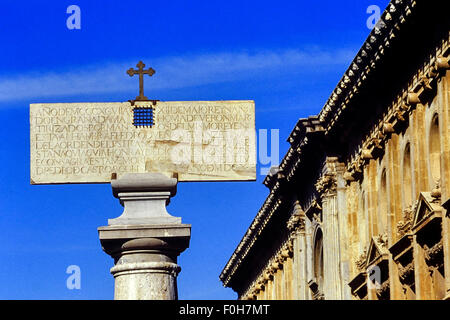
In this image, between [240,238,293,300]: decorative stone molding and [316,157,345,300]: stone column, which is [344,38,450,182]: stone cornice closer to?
[316,157,345,300]: stone column

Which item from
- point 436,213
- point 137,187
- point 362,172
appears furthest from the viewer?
point 362,172

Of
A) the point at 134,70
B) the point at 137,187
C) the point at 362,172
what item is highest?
the point at 362,172

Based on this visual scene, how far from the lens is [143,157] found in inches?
819

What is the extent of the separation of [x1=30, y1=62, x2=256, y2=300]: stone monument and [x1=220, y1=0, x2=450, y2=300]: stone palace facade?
1216cm

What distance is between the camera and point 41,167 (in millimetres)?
21438

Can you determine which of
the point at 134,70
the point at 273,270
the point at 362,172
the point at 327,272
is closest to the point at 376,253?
the point at 362,172

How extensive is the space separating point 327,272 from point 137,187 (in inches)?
1077

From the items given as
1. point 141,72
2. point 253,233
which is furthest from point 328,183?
point 141,72

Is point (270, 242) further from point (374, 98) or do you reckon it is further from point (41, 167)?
point (41, 167)

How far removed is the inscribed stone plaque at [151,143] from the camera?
2081 centimetres

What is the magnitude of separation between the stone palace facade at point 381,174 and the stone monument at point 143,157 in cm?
1216

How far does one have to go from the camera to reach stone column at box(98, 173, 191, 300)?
19.5 m

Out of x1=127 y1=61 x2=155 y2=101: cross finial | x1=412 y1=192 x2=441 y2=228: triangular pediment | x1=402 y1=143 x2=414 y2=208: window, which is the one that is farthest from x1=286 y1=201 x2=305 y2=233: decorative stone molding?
x1=127 y1=61 x2=155 y2=101: cross finial

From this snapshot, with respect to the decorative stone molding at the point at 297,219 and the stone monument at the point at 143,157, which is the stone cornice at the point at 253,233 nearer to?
the decorative stone molding at the point at 297,219
